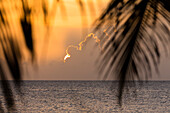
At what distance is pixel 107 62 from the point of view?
49 centimetres

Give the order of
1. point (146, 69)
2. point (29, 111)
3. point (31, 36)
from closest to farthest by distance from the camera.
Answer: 1. point (31, 36)
2. point (146, 69)
3. point (29, 111)

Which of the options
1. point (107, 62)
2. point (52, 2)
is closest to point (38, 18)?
point (52, 2)

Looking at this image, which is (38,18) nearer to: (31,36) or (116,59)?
(31,36)

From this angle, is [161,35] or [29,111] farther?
[29,111]

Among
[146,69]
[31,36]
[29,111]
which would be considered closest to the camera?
[31,36]

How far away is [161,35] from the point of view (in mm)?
Answer: 499

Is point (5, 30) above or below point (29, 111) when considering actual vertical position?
above

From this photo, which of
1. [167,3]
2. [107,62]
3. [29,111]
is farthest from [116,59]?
[29,111]

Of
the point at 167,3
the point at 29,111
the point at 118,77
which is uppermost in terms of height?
the point at 167,3

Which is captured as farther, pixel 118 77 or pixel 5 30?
pixel 118 77

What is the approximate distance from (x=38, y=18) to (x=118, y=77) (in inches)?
6.5

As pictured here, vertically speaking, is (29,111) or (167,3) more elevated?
(167,3)

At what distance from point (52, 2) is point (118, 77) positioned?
161mm

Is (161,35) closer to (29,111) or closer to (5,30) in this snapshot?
(5,30)
